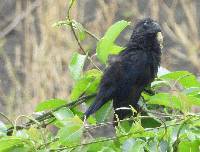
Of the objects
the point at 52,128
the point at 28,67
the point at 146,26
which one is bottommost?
the point at 52,128

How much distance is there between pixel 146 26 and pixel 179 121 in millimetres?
1612

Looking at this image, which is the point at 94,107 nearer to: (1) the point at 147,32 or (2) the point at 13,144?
(2) the point at 13,144

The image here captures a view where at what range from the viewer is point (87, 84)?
253 cm

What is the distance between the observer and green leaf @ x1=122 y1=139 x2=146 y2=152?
73.5 inches

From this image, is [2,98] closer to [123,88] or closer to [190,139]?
[123,88]

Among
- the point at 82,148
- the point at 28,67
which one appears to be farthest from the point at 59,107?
the point at 28,67

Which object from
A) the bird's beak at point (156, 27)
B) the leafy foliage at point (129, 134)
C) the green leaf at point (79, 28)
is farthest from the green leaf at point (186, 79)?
the bird's beak at point (156, 27)

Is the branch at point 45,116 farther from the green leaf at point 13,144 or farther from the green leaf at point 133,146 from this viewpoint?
the green leaf at point 133,146

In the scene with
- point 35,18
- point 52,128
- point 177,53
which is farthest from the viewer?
point 35,18

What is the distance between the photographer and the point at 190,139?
1.87 metres

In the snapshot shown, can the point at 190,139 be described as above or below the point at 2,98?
above

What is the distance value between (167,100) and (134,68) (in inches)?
46.3

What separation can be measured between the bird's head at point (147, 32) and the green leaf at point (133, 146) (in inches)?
66.3

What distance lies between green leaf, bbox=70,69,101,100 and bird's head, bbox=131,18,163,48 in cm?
96
